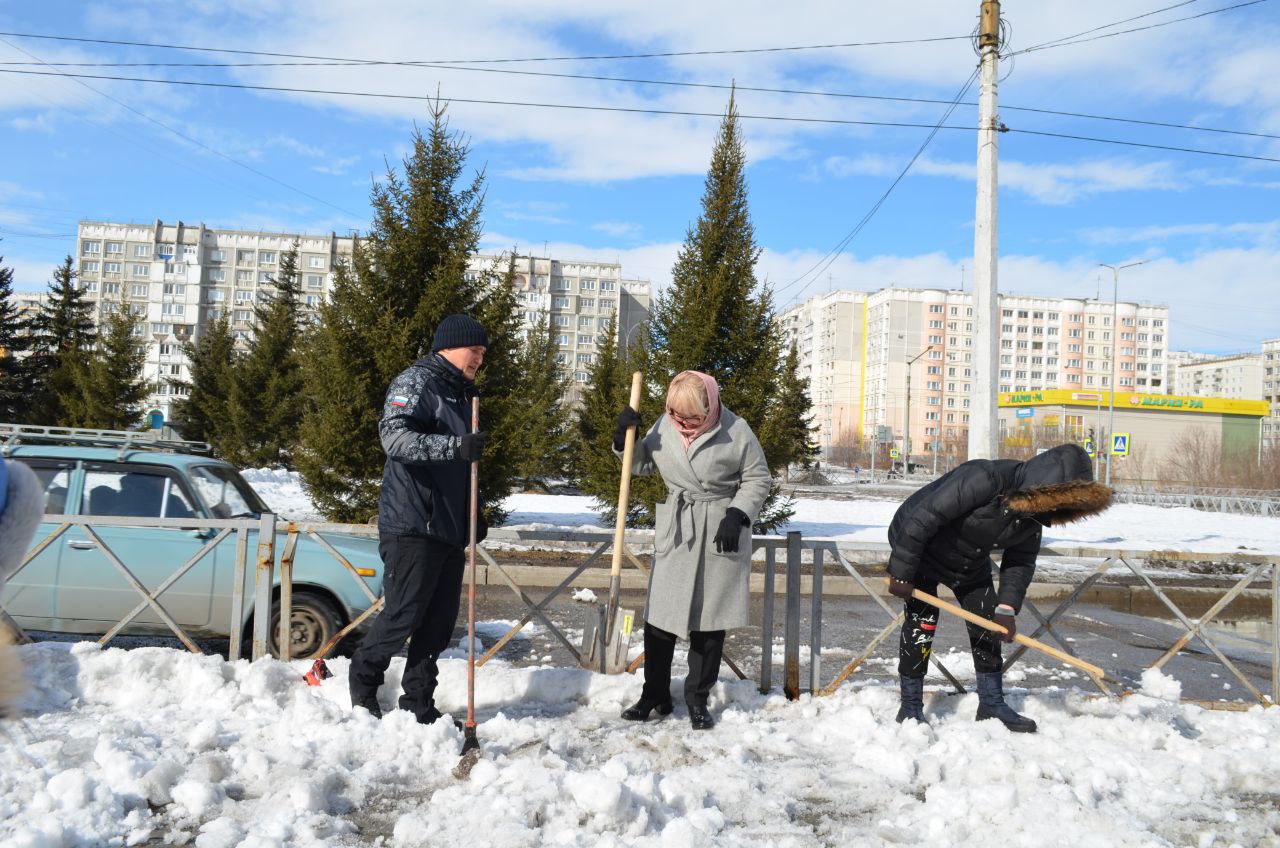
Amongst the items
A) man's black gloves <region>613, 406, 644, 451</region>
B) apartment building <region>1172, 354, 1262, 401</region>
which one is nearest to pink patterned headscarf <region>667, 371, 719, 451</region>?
man's black gloves <region>613, 406, 644, 451</region>

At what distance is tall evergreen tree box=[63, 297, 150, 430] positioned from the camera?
25250mm

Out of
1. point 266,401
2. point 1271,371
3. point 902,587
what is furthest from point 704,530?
point 1271,371

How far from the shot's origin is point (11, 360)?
29.0 m

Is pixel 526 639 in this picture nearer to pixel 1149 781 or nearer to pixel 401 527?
pixel 401 527

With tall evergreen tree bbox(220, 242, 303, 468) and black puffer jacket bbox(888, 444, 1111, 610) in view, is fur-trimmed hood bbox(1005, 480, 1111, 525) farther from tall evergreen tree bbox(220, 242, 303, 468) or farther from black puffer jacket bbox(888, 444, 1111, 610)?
tall evergreen tree bbox(220, 242, 303, 468)

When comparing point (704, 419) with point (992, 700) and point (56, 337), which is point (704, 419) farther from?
point (56, 337)

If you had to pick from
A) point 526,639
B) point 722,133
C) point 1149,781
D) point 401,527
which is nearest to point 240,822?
point 401,527

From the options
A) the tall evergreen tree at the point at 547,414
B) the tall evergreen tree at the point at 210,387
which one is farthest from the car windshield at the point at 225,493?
the tall evergreen tree at the point at 210,387

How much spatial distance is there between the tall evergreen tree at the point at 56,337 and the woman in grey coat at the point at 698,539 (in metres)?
27.6

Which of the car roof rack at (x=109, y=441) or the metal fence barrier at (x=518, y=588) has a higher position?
the car roof rack at (x=109, y=441)

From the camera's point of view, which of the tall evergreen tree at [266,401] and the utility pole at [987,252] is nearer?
the utility pole at [987,252]

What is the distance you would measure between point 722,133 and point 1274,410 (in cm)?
15447

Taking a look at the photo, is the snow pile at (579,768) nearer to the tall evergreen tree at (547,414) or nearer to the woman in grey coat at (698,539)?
the woman in grey coat at (698,539)

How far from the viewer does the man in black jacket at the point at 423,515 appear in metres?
4.12
